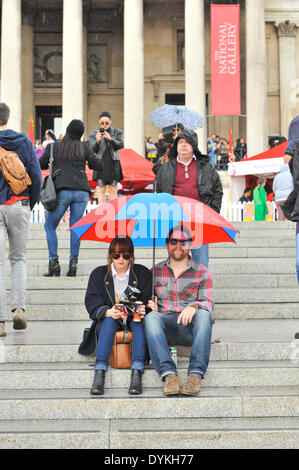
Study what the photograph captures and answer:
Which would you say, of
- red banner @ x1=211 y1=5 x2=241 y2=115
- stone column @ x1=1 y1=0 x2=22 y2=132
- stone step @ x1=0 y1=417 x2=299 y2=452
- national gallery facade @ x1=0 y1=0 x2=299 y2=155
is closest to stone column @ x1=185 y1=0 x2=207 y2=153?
red banner @ x1=211 y1=5 x2=241 y2=115

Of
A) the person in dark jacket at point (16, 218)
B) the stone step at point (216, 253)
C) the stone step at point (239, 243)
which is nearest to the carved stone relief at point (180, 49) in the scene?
the stone step at point (239, 243)

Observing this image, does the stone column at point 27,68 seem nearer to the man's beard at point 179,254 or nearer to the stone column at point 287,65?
the stone column at point 287,65

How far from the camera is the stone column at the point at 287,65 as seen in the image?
117 ft

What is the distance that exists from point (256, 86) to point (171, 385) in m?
26.5

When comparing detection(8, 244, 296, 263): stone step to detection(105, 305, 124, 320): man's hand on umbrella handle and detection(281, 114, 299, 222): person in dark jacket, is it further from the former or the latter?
detection(105, 305, 124, 320): man's hand on umbrella handle

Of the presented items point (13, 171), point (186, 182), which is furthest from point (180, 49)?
point (13, 171)

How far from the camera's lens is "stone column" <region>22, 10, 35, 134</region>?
118 feet

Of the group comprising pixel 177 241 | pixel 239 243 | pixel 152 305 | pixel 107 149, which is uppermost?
pixel 107 149

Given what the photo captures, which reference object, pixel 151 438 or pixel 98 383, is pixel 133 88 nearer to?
pixel 98 383

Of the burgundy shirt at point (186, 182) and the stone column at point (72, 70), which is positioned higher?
the stone column at point (72, 70)

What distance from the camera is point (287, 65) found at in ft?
118

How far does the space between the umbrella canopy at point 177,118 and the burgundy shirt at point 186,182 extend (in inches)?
143

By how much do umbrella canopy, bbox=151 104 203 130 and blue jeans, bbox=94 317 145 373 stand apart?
594cm

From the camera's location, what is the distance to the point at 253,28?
30.7m
